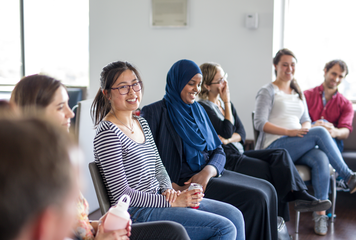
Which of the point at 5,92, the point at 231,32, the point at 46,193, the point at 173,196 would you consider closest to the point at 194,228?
the point at 173,196

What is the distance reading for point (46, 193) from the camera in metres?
0.42

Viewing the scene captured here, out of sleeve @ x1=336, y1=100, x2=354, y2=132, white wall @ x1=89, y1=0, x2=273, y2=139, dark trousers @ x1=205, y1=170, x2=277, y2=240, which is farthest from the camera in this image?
white wall @ x1=89, y1=0, x2=273, y2=139

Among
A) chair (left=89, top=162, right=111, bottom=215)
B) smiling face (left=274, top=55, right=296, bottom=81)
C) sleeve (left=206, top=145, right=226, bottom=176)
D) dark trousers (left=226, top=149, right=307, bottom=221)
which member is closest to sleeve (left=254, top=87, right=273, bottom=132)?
smiling face (left=274, top=55, right=296, bottom=81)

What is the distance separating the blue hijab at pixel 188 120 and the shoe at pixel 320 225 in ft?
3.48

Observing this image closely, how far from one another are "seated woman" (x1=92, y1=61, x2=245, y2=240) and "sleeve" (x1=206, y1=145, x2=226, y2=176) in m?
0.34

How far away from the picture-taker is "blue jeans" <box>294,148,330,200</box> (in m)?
2.38

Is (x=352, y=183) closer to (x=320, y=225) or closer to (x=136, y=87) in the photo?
(x=320, y=225)

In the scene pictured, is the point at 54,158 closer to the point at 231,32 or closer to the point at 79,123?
the point at 79,123

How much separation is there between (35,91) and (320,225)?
2231 mm

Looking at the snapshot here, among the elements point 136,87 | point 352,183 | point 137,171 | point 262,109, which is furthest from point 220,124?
point 352,183

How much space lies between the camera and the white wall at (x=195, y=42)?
344cm

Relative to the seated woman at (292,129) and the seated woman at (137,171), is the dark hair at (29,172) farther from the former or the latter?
the seated woman at (292,129)

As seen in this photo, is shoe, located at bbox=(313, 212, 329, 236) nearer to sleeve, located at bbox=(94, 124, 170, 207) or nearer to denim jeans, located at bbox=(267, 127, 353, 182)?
denim jeans, located at bbox=(267, 127, 353, 182)

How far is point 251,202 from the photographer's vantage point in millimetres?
1670
